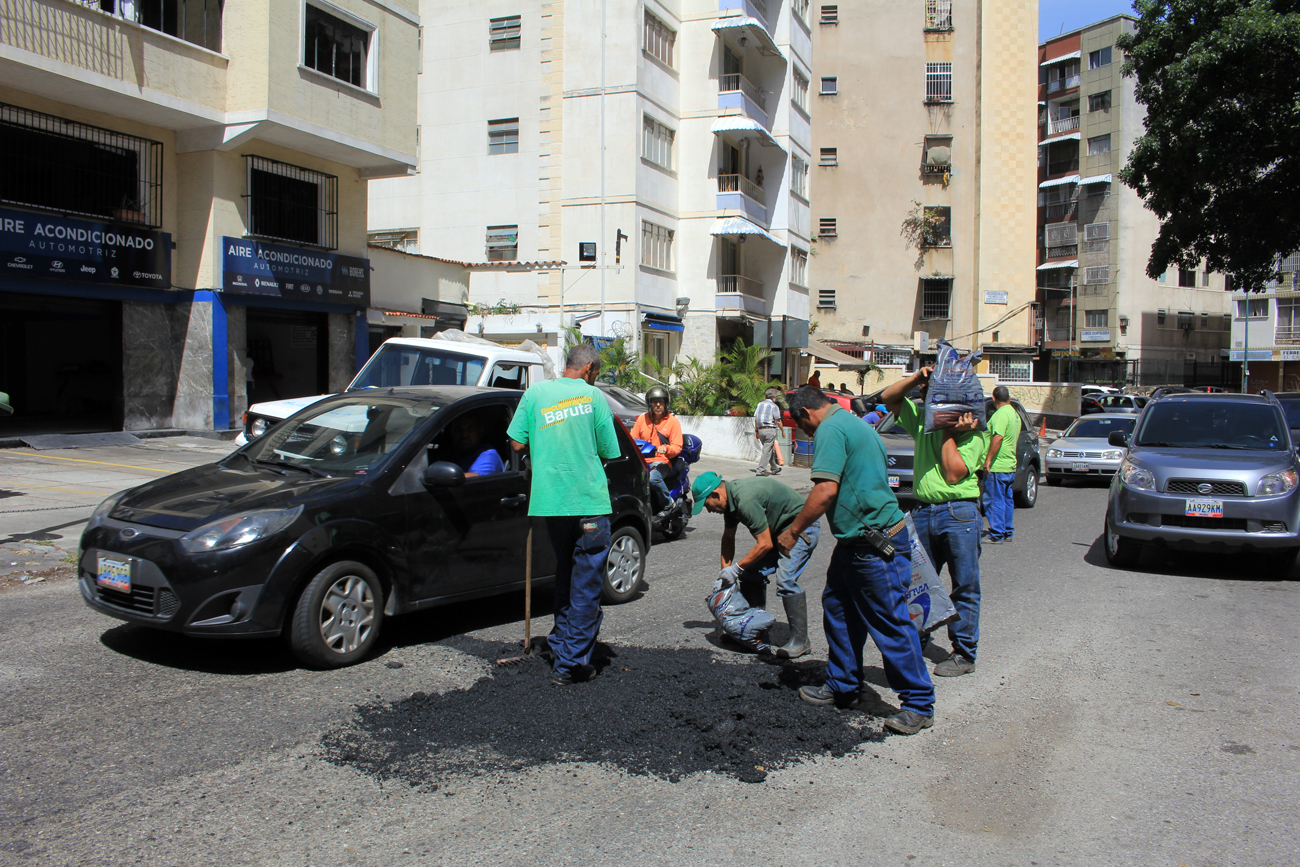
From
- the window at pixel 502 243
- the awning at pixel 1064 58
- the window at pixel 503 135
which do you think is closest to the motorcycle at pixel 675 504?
the window at pixel 502 243

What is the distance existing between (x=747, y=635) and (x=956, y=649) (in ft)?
4.28

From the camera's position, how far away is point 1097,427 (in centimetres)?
1916

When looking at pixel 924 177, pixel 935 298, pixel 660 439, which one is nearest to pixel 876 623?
pixel 660 439

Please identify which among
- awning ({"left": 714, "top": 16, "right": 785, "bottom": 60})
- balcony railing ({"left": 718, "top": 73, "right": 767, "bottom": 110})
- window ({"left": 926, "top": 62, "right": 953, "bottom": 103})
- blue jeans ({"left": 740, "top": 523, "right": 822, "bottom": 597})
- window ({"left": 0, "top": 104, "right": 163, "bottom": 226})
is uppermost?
window ({"left": 926, "top": 62, "right": 953, "bottom": 103})

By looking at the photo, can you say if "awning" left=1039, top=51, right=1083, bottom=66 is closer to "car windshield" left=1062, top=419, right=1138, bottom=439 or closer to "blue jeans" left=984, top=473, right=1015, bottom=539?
"car windshield" left=1062, top=419, right=1138, bottom=439

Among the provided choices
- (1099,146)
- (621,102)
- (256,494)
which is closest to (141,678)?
(256,494)

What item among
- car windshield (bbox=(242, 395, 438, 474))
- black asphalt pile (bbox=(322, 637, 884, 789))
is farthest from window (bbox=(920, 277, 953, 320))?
black asphalt pile (bbox=(322, 637, 884, 789))

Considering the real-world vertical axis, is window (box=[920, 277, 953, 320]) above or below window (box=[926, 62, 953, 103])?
below

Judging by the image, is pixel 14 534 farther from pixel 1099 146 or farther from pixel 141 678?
pixel 1099 146

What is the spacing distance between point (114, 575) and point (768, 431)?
1455cm

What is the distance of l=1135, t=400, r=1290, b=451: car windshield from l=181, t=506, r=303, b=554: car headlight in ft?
29.0

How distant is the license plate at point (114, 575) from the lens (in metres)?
5.27

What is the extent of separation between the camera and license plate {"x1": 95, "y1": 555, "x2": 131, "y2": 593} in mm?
5273

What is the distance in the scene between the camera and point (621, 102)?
28938 millimetres
